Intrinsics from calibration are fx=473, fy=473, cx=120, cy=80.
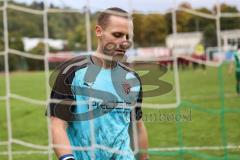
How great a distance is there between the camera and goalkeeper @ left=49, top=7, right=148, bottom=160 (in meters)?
1.64

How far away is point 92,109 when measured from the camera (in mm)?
1698

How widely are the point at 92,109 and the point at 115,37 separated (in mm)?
276

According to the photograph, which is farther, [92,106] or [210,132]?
[210,132]

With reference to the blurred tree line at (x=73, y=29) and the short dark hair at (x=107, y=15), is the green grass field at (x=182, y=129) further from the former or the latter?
the blurred tree line at (x=73, y=29)

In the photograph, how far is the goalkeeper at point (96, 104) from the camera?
1.64m

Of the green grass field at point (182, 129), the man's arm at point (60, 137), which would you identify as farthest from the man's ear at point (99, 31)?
the green grass field at point (182, 129)

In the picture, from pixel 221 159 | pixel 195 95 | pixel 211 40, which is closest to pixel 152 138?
pixel 221 159

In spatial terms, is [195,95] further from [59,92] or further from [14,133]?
[59,92]

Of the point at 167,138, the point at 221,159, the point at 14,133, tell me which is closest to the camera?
the point at 221,159

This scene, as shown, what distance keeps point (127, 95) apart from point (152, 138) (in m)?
2.76

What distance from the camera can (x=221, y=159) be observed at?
3.39 meters

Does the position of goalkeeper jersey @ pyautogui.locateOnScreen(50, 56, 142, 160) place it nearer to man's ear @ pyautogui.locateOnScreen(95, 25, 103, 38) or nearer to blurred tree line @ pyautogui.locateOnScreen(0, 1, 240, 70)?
man's ear @ pyautogui.locateOnScreen(95, 25, 103, 38)

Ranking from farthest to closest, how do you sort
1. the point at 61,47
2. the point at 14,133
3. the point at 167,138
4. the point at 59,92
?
the point at 61,47 < the point at 14,133 < the point at 167,138 < the point at 59,92

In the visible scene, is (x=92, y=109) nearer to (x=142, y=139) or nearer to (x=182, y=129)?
(x=142, y=139)
